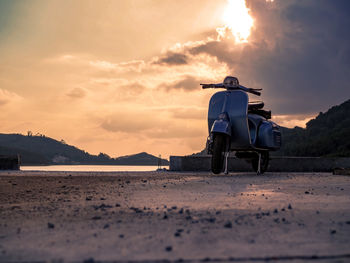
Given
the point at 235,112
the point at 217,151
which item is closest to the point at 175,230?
the point at 217,151

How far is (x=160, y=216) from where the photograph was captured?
5531 mm

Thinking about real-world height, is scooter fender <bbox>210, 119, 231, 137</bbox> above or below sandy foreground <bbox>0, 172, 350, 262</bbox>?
above

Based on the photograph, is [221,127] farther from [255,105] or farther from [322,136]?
[322,136]

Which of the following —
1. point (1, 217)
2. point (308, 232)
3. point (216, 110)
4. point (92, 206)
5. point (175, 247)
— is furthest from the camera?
point (216, 110)

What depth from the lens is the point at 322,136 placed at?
91.2 metres

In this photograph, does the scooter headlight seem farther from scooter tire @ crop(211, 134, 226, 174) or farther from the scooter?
scooter tire @ crop(211, 134, 226, 174)

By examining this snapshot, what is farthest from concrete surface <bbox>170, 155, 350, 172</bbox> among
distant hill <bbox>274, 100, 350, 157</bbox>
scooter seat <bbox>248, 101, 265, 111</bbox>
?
distant hill <bbox>274, 100, 350, 157</bbox>

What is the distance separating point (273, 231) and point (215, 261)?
4.57 feet

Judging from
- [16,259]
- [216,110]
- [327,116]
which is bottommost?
[16,259]

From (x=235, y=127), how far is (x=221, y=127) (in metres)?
0.96

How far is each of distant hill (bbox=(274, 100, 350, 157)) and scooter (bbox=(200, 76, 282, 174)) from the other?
61.0 metres

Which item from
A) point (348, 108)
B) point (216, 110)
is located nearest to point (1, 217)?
point (216, 110)

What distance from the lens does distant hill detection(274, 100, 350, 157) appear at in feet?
258

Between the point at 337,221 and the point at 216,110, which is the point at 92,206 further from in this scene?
the point at 216,110
